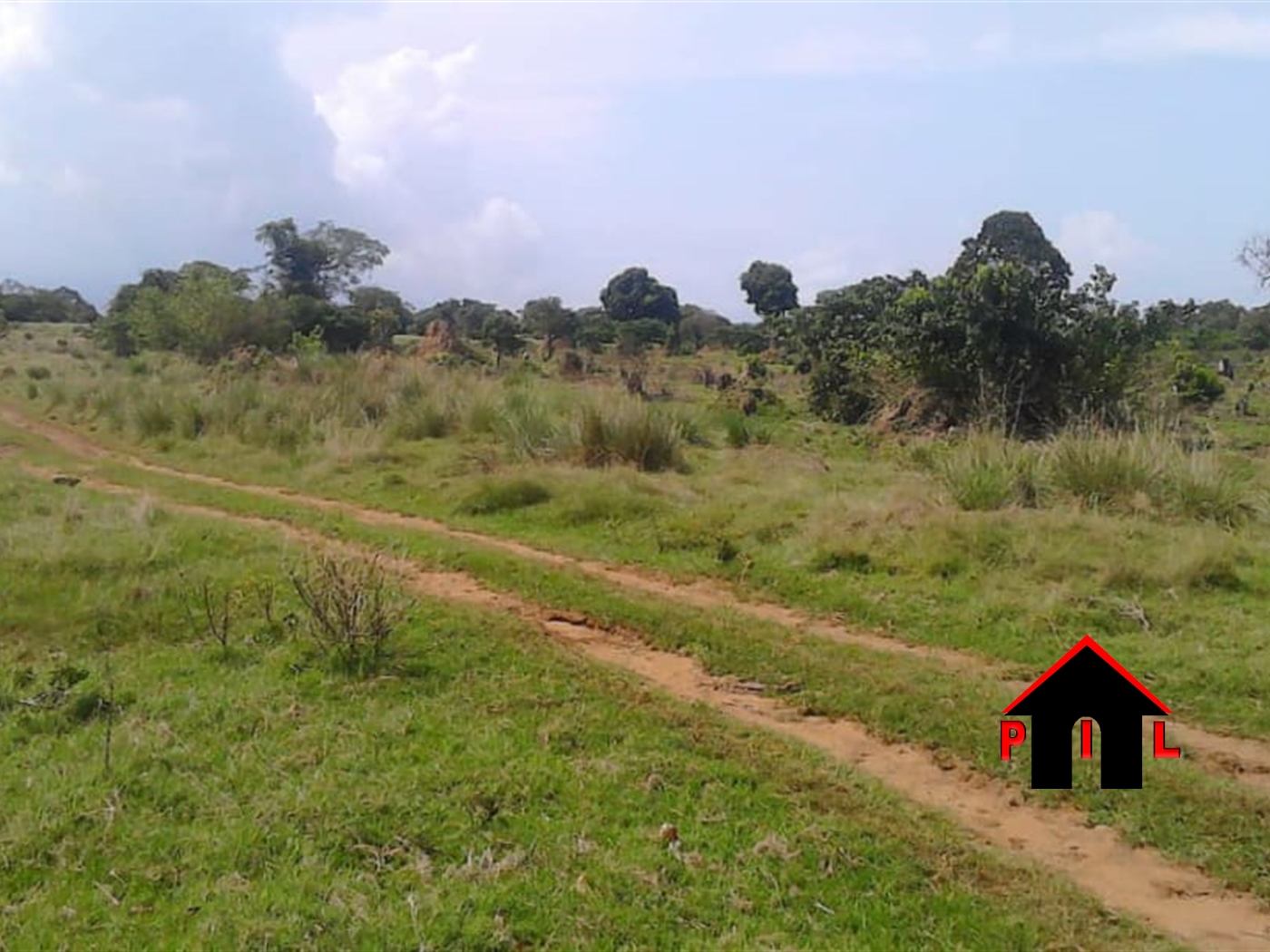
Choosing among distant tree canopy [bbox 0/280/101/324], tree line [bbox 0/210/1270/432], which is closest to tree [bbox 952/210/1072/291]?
tree line [bbox 0/210/1270/432]

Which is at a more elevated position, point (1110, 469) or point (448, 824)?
point (1110, 469)

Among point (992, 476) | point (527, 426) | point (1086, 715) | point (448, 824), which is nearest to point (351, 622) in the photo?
point (448, 824)

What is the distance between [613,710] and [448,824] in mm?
1373

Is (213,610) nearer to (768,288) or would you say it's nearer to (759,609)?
(759,609)

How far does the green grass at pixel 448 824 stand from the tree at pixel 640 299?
146 ft

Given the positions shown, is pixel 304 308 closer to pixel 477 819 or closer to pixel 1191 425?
pixel 1191 425

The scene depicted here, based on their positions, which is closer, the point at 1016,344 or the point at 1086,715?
the point at 1086,715

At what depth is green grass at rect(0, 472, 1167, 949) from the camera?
11.9ft

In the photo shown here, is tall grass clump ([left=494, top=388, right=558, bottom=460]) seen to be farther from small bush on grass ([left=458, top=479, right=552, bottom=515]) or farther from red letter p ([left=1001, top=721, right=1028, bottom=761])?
red letter p ([left=1001, top=721, right=1028, bottom=761])

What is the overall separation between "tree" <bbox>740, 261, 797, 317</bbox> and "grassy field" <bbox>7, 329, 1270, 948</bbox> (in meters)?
37.3

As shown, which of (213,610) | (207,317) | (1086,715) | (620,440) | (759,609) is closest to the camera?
(1086,715)

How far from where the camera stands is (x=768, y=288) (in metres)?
49.5

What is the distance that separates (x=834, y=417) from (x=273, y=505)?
38.6 ft

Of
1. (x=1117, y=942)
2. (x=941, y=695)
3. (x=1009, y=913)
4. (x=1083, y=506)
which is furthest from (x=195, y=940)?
(x=1083, y=506)
